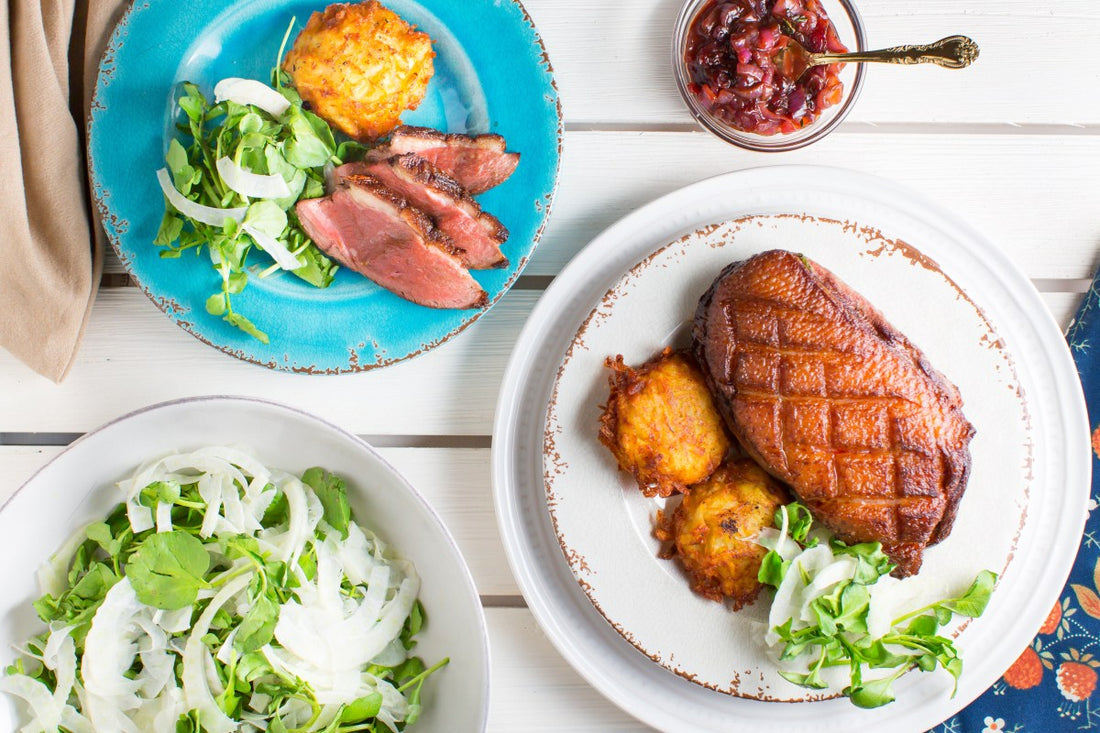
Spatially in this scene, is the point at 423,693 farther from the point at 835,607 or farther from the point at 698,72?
the point at 698,72

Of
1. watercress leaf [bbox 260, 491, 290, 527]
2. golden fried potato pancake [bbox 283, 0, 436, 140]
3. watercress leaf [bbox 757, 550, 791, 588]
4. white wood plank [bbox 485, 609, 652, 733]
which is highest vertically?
golden fried potato pancake [bbox 283, 0, 436, 140]

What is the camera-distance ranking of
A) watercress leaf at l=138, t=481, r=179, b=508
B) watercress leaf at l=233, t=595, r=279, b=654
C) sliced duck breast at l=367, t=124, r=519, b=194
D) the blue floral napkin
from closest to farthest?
watercress leaf at l=233, t=595, r=279, b=654, watercress leaf at l=138, t=481, r=179, b=508, sliced duck breast at l=367, t=124, r=519, b=194, the blue floral napkin

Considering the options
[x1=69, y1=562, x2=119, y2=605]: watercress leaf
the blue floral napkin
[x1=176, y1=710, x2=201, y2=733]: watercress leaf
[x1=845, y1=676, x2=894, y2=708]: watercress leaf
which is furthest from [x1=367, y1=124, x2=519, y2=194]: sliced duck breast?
the blue floral napkin

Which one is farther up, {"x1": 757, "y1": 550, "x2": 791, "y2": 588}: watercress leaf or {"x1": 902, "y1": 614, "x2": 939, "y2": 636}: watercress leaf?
{"x1": 757, "y1": 550, "x2": 791, "y2": 588}: watercress leaf

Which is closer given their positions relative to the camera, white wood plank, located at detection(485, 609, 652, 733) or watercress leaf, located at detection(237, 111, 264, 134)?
watercress leaf, located at detection(237, 111, 264, 134)

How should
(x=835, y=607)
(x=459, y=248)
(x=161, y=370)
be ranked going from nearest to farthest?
(x=835, y=607), (x=459, y=248), (x=161, y=370)

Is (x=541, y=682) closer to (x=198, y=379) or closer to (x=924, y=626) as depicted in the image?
(x=924, y=626)

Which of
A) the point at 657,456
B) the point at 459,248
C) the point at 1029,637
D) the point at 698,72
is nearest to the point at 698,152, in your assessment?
the point at 698,72

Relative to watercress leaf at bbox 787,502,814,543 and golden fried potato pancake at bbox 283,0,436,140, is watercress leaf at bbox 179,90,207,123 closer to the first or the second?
golden fried potato pancake at bbox 283,0,436,140
